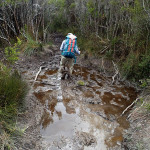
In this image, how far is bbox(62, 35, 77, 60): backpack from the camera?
19.3 feet

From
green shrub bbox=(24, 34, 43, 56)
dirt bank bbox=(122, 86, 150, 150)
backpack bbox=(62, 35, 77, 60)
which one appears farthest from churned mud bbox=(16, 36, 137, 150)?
green shrub bbox=(24, 34, 43, 56)

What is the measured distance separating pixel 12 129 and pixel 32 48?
19.9ft

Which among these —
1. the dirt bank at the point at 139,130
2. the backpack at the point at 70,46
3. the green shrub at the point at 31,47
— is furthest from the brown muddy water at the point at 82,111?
the green shrub at the point at 31,47

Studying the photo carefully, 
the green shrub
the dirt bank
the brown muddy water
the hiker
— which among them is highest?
the hiker

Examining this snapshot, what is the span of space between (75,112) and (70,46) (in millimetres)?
2396

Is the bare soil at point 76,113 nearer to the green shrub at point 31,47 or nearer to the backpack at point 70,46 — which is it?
the green shrub at point 31,47

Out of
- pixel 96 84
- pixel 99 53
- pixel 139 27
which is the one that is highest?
pixel 139 27

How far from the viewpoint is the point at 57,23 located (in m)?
14.9

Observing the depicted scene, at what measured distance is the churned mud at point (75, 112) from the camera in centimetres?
371

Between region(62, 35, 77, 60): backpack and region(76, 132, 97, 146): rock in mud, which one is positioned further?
region(62, 35, 77, 60): backpack

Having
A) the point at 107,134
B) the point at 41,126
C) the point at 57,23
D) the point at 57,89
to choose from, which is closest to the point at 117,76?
the point at 57,89

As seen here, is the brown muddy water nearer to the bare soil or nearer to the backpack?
the bare soil

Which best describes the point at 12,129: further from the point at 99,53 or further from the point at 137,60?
the point at 99,53

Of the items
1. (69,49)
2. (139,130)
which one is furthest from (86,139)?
(69,49)
